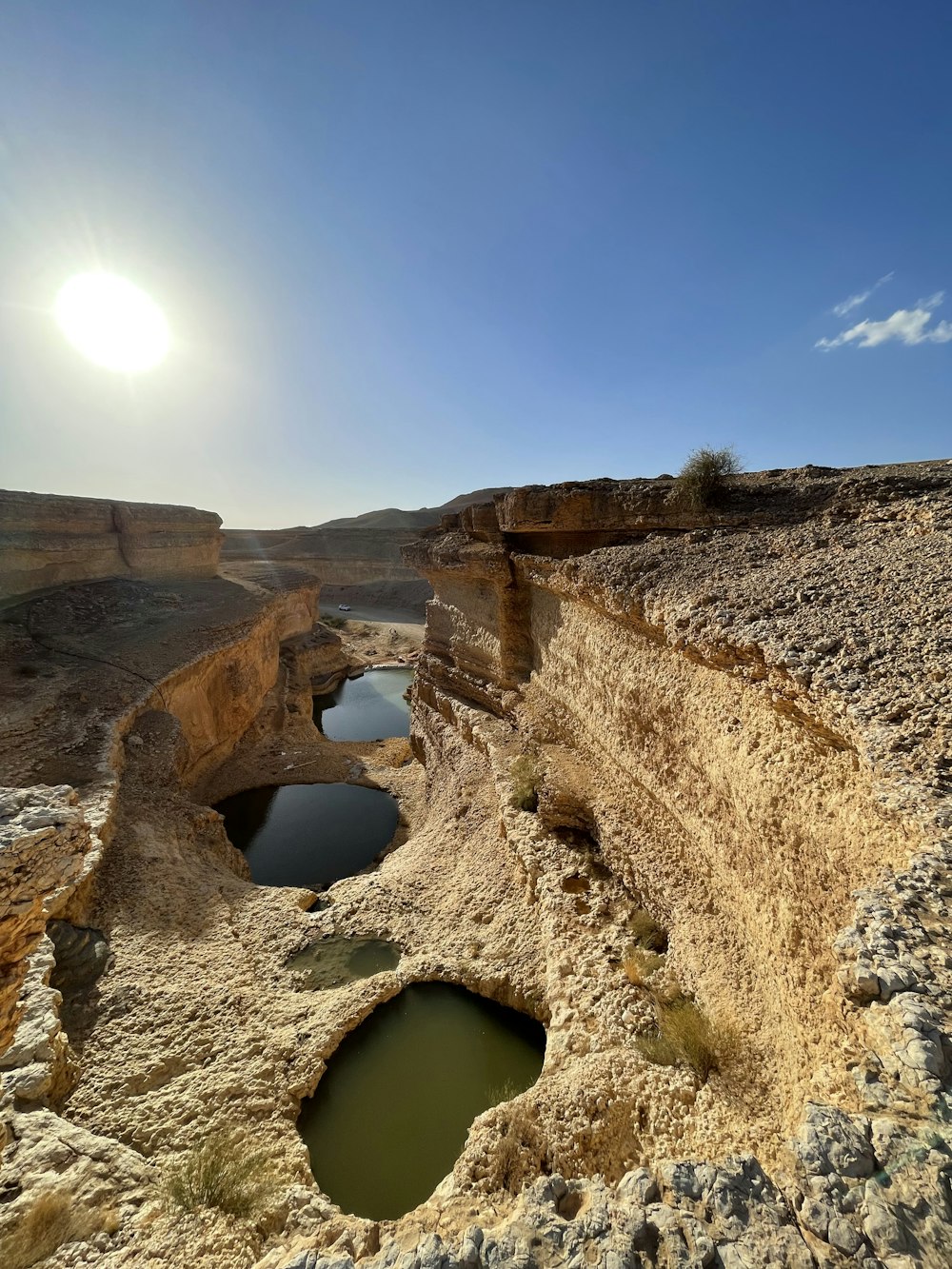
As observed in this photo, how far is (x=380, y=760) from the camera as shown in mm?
13930

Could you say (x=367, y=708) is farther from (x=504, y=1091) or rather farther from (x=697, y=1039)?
(x=697, y=1039)

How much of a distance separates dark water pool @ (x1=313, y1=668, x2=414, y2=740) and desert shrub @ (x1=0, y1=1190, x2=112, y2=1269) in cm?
1417

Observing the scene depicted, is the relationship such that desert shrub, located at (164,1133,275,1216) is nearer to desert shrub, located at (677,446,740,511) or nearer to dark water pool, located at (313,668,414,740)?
desert shrub, located at (677,446,740,511)

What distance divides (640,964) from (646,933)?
1.19ft

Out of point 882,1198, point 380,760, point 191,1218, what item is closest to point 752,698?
point 882,1198

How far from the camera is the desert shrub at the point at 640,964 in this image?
439 cm

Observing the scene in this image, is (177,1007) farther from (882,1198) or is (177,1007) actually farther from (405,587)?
(405,587)

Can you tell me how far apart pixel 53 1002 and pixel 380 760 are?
952 cm

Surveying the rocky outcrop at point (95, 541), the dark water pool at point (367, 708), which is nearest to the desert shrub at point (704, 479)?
the dark water pool at point (367, 708)

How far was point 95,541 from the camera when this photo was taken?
55.5 ft

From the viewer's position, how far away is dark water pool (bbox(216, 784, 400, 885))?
32.1 feet

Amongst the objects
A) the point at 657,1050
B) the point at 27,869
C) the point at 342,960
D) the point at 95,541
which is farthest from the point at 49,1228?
the point at 95,541

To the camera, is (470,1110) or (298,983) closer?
(470,1110)

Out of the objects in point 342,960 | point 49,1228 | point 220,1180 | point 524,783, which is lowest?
point 342,960
